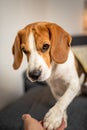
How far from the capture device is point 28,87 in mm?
1438

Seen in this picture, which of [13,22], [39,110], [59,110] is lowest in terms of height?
[39,110]

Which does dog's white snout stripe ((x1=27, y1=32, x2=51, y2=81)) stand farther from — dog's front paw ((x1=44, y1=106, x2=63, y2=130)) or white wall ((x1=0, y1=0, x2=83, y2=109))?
white wall ((x1=0, y1=0, x2=83, y2=109))

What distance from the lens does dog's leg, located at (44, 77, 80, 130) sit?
0.68 metres

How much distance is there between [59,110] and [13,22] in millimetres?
635

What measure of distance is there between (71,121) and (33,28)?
423 mm

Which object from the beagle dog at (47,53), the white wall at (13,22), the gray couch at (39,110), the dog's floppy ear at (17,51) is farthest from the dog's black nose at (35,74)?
the white wall at (13,22)

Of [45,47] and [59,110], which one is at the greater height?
[45,47]

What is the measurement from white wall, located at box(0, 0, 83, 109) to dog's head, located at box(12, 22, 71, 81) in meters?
0.46

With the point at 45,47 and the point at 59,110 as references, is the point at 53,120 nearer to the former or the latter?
the point at 59,110

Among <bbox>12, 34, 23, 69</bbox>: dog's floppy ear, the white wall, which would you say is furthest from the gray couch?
<bbox>12, 34, 23, 69</bbox>: dog's floppy ear

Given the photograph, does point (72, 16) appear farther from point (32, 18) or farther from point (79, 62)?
point (79, 62)

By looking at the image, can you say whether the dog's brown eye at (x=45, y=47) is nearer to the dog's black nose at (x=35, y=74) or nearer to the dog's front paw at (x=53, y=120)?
the dog's black nose at (x=35, y=74)

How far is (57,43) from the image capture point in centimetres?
73

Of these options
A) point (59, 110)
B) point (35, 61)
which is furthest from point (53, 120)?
point (35, 61)
